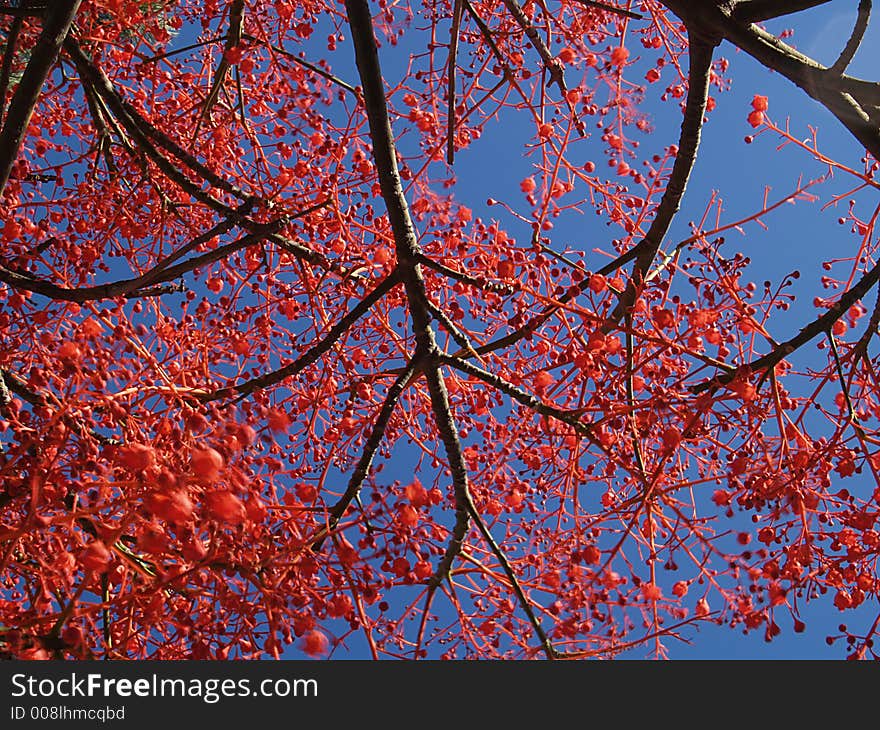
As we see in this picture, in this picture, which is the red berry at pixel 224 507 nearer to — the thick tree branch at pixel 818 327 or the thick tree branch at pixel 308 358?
the thick tree branch at pixel 308 358

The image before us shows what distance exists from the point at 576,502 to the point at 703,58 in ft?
5.23

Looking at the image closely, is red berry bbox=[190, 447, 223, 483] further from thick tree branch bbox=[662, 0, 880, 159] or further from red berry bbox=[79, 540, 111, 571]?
thick tree branch bbox=[662, 0, 880, 159]

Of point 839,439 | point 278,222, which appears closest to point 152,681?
point 278,222

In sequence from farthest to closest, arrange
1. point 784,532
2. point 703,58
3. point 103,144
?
point 103,144 < point 784,532 < point 703,58

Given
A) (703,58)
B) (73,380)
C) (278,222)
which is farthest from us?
(278,222)

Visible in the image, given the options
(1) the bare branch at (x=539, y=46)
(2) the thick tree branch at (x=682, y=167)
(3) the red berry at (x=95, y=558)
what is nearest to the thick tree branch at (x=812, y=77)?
(2) the thick tree branch at (x=682, y=167)

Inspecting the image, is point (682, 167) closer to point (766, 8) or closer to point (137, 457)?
point (766, 8)

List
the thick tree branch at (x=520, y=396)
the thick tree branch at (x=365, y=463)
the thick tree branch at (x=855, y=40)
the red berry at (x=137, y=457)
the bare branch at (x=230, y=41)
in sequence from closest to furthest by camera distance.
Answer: the thick tree branch at (x=855, y=40) → the red berry at (x=137, y=457) → the thick tree branch at (x=365, y=463) → the thick tree branch at (x=520, y=396) → the bare branch at (x=230, y=41)

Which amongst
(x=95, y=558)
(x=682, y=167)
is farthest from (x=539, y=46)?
(x=95, y=558)

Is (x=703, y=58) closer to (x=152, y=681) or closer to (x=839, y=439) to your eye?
(x=839, y=439)

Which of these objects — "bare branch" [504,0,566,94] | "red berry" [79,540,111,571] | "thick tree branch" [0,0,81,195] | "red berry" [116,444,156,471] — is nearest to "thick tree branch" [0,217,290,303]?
"thick tree branch" [0,0,81,195]

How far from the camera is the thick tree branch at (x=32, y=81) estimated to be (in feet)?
7.38

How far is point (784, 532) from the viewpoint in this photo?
8.14 feet

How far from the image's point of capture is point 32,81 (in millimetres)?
2268
